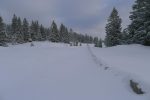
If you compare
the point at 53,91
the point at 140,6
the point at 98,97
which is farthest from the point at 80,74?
the point at 140,6

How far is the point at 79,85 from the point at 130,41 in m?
18.6

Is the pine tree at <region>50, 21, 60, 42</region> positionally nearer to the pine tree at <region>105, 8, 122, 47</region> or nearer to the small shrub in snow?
the pine tree at <region>105, 8, 122, 47</region>

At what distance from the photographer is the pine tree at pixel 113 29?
38.4m

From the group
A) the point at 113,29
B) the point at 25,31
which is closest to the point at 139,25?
the point at 113,29

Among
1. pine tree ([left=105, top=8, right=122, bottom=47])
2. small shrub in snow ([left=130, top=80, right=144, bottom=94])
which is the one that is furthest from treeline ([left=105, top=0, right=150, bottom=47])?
small shrub in snow ([left=130, top=80, right=144, bottom=94])

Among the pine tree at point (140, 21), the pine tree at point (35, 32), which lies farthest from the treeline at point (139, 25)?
the pine tree at point (35, 32)

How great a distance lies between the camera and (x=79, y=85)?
8703 millimetres

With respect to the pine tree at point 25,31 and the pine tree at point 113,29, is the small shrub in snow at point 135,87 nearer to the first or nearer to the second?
the pine tree at point 113,29

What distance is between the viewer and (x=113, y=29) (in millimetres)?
38438

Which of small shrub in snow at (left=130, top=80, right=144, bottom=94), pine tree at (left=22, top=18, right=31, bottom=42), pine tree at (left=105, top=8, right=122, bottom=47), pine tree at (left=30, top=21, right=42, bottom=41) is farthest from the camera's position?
pine tree at (left=30, top=21, right=42, bottom=41)

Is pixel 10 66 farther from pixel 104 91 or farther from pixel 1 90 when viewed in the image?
pixel 104 91

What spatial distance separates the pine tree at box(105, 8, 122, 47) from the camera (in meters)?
38.4

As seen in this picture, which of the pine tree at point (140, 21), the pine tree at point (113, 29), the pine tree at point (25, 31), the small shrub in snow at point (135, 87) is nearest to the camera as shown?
the small shrub in snow at point (135, 87)

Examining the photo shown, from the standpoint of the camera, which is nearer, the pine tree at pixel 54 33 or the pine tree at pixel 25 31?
the pine tree at pixel 25 31
